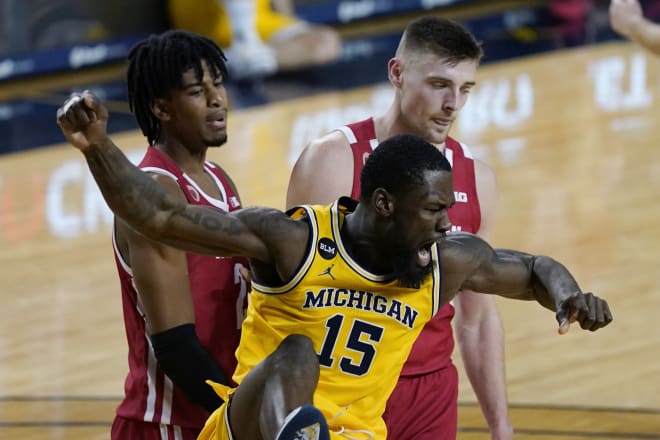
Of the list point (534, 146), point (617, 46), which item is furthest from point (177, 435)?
point (617, 46)

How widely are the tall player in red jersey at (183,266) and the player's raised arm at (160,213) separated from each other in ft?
1.22

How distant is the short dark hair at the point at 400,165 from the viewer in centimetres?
348

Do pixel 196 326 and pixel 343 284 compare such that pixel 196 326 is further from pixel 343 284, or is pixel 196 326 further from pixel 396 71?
pixel 396 71

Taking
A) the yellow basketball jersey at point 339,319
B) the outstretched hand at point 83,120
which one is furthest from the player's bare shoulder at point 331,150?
the outstretched hand at point 83,120

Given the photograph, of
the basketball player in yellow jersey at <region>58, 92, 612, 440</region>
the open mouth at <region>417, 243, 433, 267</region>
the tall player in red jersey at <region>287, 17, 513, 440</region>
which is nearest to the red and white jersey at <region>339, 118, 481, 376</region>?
the tall player in red jersey at <region>287, 17, 513, 440</region>

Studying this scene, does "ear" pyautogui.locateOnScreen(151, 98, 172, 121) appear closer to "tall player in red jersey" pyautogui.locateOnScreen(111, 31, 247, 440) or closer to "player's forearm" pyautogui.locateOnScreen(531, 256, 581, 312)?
"tall player in red jersey" pyautogui.locateOnScreen(111, 31, 247, 440)

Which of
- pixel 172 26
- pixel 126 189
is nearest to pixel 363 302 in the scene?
pixel 126 189

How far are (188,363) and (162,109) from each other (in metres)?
0.74

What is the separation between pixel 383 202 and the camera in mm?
3520

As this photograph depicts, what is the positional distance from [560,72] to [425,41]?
8.78 m

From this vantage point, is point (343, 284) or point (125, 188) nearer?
point (125, 188)

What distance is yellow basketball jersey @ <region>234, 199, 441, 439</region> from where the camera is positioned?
3543 mm

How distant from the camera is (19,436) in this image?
5754mm

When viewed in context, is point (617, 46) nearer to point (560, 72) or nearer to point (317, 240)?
point (560, 72)
